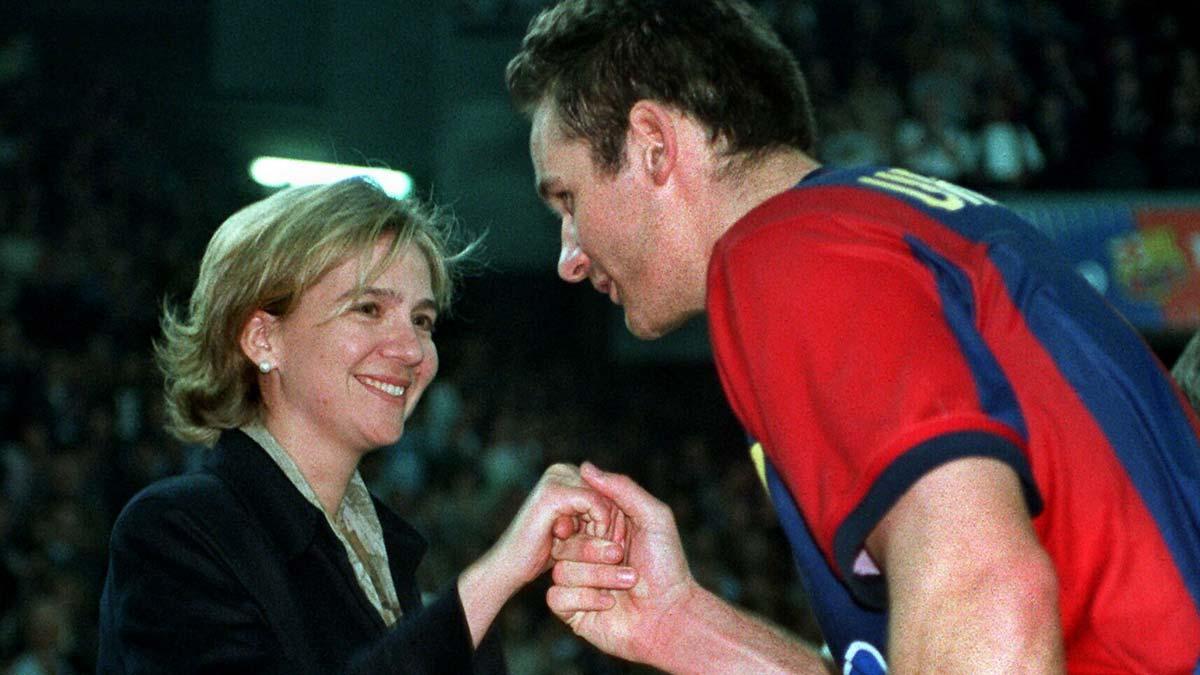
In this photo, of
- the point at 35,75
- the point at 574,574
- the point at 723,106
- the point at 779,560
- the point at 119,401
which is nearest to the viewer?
the point at 723,106

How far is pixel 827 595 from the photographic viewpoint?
179 cm

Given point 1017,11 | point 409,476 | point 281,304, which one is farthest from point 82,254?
point 281,304

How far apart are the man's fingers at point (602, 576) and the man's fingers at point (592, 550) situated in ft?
0.03

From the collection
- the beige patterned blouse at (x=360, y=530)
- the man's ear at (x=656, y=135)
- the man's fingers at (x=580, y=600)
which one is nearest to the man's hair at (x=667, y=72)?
the man's ear at (x=656, y=135)

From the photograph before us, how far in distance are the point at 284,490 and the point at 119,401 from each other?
7.42 metres

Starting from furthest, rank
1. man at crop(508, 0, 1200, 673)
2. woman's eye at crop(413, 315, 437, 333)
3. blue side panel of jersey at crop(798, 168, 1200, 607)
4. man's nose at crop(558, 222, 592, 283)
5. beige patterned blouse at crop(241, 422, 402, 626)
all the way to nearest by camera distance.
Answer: woman's eye at crop(413, 315, 437, 333), beige patterned blouse at crop(241, 422, 402, 626), man's nose at crop(558, 222, 592, 283), blue side panel of jersey at crop(798, 168, 1200, 607), man at crop(508, 0, 1200, 673)

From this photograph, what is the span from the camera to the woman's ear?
3.18m

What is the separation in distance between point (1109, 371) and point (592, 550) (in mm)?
1128

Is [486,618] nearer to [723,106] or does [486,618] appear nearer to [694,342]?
[723,106]

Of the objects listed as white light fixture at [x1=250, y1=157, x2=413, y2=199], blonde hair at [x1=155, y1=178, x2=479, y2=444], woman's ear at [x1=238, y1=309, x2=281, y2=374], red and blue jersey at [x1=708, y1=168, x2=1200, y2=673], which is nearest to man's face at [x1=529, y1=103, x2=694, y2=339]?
red and blue jersey at [x1=708, y1=168, x2=1200, y2=673]

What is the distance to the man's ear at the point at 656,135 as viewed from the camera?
6.48 ft

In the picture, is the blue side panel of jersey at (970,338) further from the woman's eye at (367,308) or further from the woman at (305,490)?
the woman's eye at (367,308)

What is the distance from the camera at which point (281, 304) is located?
3143 millimetres

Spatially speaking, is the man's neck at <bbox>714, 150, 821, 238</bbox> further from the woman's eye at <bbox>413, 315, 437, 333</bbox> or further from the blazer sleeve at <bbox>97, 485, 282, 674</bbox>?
the woman's eye at <bbox>413, 315, 437, 333</bbox>
